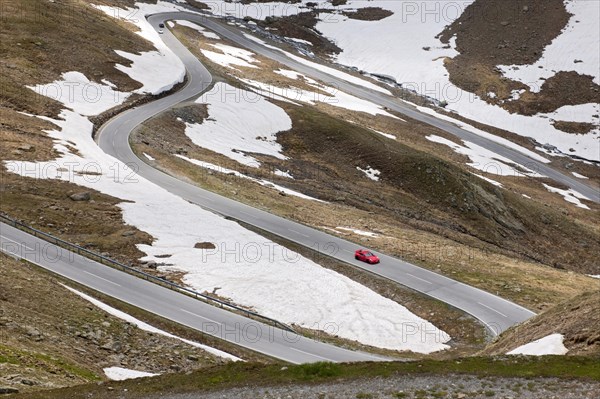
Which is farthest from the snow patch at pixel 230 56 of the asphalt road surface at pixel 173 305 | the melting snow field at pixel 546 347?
the melting snow field at pixel 546 347

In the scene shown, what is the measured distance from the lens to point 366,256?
46125mm

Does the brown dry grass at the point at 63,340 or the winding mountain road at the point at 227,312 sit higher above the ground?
the brown dry grass at the point at 63,340

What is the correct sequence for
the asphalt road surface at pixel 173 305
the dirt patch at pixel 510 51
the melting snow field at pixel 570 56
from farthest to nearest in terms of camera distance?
the melting snow field at pixel 570 56 → the dirt patch at pixel 510 51 → the asphalt road surface at pixel 173 305

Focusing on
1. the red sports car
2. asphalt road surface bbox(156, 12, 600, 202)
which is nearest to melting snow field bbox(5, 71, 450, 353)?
the red sports car

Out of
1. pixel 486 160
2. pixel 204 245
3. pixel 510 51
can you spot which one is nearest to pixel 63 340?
pixel 204 245

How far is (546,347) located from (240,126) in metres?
53.7

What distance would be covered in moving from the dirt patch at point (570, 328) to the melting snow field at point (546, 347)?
257 millimetres

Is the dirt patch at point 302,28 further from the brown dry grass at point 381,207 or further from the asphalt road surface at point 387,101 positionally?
the brown dry grass at point 381,207

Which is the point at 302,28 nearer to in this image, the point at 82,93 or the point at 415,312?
the point at 82,93

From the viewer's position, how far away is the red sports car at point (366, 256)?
45969 mm

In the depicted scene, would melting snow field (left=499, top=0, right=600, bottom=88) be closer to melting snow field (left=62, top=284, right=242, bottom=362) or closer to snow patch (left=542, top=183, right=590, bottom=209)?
snow patch (left=542, top=183, right=590, bottom=209)

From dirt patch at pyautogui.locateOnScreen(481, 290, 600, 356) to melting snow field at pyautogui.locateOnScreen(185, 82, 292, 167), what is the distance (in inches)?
1553

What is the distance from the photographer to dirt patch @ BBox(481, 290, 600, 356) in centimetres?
2330

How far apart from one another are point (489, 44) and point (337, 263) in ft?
307
